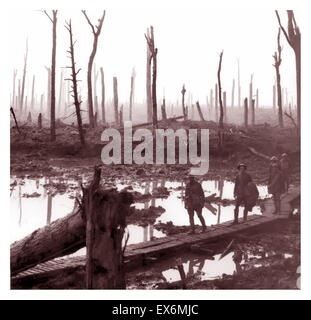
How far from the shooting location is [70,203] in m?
10.9

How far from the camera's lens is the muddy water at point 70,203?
9.34 m

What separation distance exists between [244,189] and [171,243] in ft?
7.00

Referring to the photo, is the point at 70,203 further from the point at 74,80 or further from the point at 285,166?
the point at 285,166

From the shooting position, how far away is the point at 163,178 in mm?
12156

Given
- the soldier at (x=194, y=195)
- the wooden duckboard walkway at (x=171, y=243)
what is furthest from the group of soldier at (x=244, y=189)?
the wooden duckboard walkway at (x=171, y=243)

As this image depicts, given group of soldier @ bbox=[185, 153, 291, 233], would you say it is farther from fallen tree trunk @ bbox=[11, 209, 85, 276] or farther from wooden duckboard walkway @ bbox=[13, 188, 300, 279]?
fallen tree trunk @ bbox=[11, 209, 85, 276]

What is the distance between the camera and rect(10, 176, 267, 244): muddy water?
9336 mm

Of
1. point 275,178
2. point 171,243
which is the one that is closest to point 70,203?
point 171,243

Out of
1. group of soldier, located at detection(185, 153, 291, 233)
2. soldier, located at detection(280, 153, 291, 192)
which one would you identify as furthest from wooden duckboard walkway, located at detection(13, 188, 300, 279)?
soldier, located at detection(280, 153, 291, 192)

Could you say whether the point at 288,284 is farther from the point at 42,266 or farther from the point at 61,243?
the point at 42,266

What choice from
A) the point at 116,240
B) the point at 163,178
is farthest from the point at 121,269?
the point at 163,178

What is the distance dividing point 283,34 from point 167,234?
22.0 feet

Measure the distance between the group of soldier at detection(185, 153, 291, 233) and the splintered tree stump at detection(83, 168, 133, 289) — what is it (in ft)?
13.1
